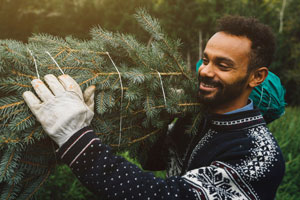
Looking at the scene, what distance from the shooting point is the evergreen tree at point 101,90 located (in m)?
0.97

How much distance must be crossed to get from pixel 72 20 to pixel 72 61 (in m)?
4.19

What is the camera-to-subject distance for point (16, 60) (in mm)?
960

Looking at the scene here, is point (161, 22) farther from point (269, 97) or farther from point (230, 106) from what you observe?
point (230, 106)

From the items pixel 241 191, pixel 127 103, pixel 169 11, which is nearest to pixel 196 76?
pixel 127 103

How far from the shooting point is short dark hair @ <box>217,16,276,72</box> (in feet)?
4.20

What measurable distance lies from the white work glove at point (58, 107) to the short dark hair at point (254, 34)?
901 mm

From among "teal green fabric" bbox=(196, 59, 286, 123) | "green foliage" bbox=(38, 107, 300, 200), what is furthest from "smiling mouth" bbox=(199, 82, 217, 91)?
"green foliage" bbox=(38, 107, 300, 200)

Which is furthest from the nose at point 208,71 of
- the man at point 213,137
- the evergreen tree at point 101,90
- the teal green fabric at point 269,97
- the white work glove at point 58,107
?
the white work glove at point 58,107

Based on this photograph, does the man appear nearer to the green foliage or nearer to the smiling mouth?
the smiling mouth

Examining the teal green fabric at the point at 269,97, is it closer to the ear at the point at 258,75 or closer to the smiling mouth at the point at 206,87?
the ear at the point at 258,75

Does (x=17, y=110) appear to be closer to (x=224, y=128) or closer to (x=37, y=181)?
(x=37, y=181)

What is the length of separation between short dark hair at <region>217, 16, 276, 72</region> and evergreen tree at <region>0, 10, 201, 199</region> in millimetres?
318

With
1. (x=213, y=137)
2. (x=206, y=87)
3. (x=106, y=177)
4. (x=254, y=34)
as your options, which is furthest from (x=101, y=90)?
(x=254, y=34)

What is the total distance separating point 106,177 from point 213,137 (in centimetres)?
66
